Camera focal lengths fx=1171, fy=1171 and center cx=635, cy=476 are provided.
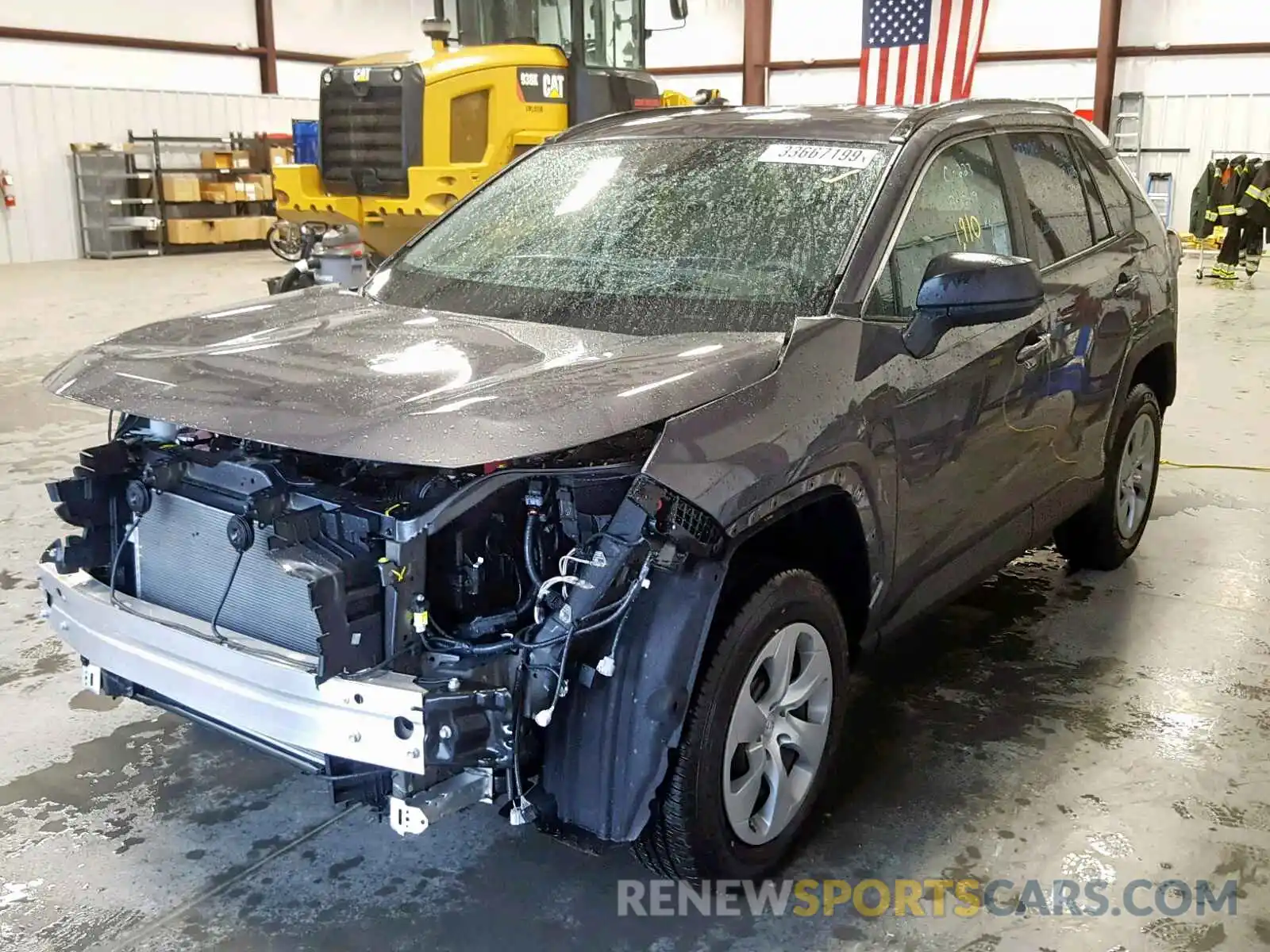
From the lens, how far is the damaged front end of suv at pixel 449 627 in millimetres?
2025

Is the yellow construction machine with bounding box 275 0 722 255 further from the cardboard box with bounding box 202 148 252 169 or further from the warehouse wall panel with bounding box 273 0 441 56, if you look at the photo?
the warehouse wall panel with bounding box 273 0 441 56

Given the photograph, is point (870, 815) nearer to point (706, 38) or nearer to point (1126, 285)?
point (1126, 285)

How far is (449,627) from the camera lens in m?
2.20

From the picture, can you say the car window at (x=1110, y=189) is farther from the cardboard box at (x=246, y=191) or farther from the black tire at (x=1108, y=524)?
the cardboard box at (x=246, y=191)

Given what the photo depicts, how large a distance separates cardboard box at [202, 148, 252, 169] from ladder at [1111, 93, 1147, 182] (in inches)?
545

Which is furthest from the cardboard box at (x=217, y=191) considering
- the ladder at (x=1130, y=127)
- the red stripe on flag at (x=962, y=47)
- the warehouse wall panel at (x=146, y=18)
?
the ladder at (x=1130, y=127)

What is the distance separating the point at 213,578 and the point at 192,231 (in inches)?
634

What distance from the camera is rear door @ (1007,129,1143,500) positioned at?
334 centimetres

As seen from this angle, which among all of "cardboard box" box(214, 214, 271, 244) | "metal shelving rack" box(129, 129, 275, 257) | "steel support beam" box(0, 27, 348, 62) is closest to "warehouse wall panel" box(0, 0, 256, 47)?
"steel support beam" box(0, 27, 348, 62)

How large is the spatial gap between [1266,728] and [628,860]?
186 cm

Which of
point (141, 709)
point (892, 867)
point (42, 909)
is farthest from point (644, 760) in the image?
point (141, 709)

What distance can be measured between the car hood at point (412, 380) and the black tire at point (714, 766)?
46 centimetres

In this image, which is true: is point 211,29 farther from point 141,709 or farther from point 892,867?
point 892,867

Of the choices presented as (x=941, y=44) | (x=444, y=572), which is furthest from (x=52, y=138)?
(x=444, y=572)
